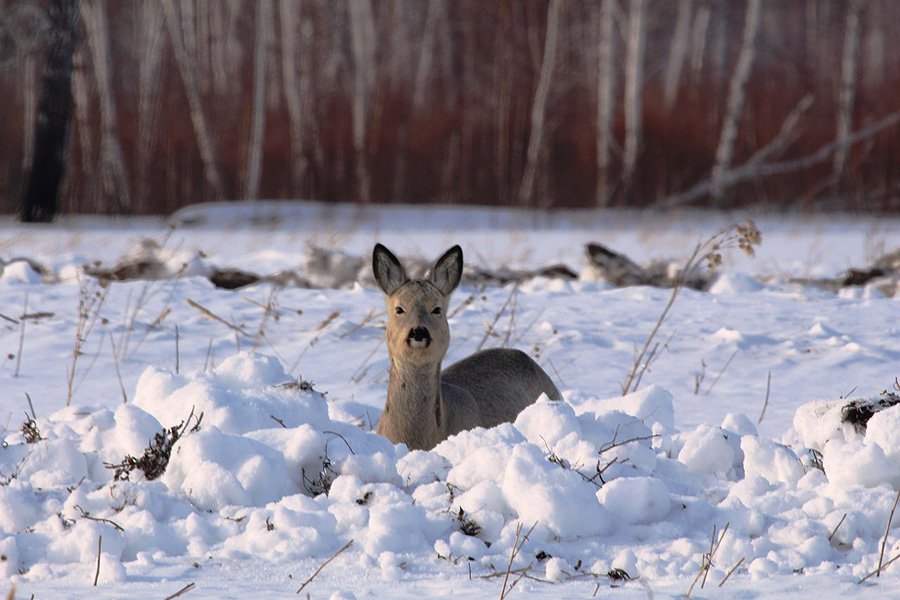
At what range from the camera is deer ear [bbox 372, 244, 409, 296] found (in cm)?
386

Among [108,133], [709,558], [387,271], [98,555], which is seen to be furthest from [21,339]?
[108,133]

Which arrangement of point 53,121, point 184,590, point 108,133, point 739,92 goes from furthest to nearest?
point 739,92 < point 108,133 < point 53,121 < point 184,590

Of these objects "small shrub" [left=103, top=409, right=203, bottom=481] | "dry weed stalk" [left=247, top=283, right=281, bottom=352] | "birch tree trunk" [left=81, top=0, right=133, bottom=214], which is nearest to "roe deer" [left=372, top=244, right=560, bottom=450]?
"small shrub" [left=103, top=409, right=203, bottom=481]

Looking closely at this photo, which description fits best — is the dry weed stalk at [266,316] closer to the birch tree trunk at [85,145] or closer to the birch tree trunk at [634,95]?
the birch tree trunk at [634,95]

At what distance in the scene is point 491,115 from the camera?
2314cm

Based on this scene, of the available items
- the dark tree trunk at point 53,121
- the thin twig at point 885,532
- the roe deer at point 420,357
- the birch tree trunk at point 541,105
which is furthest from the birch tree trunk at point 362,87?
the thin twig at point 885,532

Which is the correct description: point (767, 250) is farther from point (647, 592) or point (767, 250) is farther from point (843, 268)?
point (647, 592)

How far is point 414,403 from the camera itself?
13.0 ft

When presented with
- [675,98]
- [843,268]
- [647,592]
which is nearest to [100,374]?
[647,592]

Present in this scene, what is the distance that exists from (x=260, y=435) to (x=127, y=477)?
401 mm

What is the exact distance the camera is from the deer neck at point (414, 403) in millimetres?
3959

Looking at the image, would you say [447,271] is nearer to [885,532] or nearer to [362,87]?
[885,532]

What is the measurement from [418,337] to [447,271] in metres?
0.33

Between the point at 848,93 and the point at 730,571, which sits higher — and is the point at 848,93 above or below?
above
